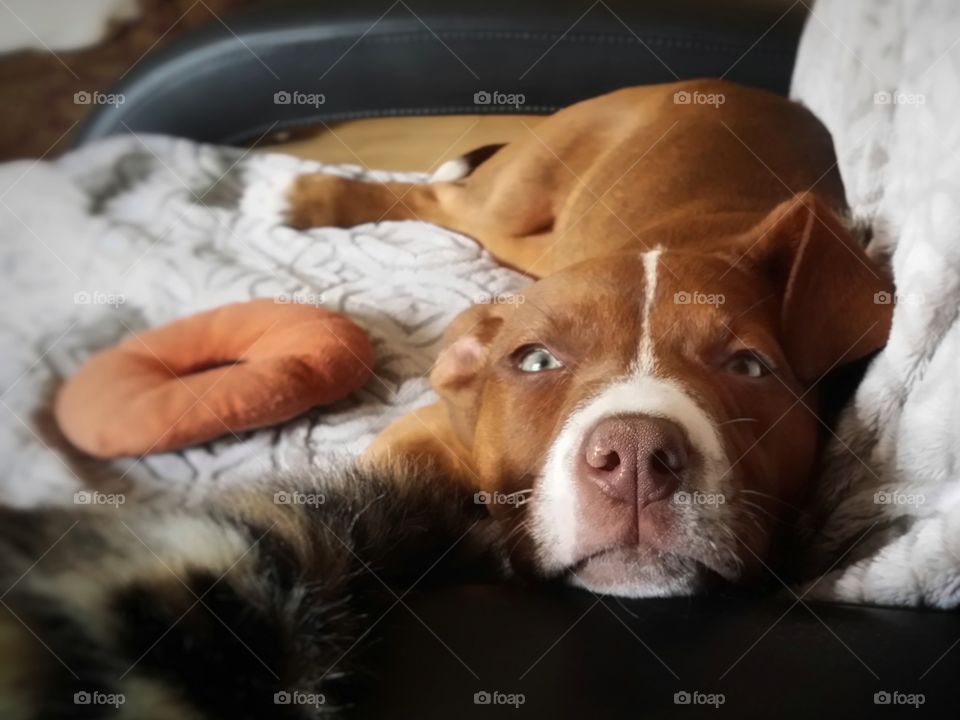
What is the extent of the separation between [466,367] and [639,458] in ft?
0.92

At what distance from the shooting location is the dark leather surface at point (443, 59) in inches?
54.1

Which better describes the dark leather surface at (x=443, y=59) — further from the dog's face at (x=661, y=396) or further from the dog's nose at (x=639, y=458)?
the dog's nose at (x=639, y=458)

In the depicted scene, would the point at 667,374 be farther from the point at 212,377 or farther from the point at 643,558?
the point at 212,377

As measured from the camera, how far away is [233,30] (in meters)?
1.46

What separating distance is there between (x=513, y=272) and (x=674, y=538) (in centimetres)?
51

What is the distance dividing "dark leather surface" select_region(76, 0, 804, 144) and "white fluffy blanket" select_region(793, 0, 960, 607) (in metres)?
0.42

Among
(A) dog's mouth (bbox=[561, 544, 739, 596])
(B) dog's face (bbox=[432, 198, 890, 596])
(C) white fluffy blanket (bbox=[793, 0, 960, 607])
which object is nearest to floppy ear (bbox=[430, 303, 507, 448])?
(B) dog's face (bbox=[432, 198, 890, 596])

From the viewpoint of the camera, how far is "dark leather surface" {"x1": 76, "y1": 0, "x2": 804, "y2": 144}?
1.37 meters

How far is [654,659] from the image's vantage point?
64cm

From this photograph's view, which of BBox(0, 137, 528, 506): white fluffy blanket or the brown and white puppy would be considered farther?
BBox(0, 137, 528, 506): white fluffy blanket

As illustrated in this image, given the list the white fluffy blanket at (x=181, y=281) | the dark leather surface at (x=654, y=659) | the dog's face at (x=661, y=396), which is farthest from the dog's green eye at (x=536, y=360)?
the dark leather surface at (x=654, y=659)

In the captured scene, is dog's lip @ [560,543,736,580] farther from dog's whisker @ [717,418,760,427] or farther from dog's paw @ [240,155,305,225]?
dog's paw @ [240,155,305,225]

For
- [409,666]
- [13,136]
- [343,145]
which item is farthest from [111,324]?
[409,666]

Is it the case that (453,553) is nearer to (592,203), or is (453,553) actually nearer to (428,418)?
(428,418)
